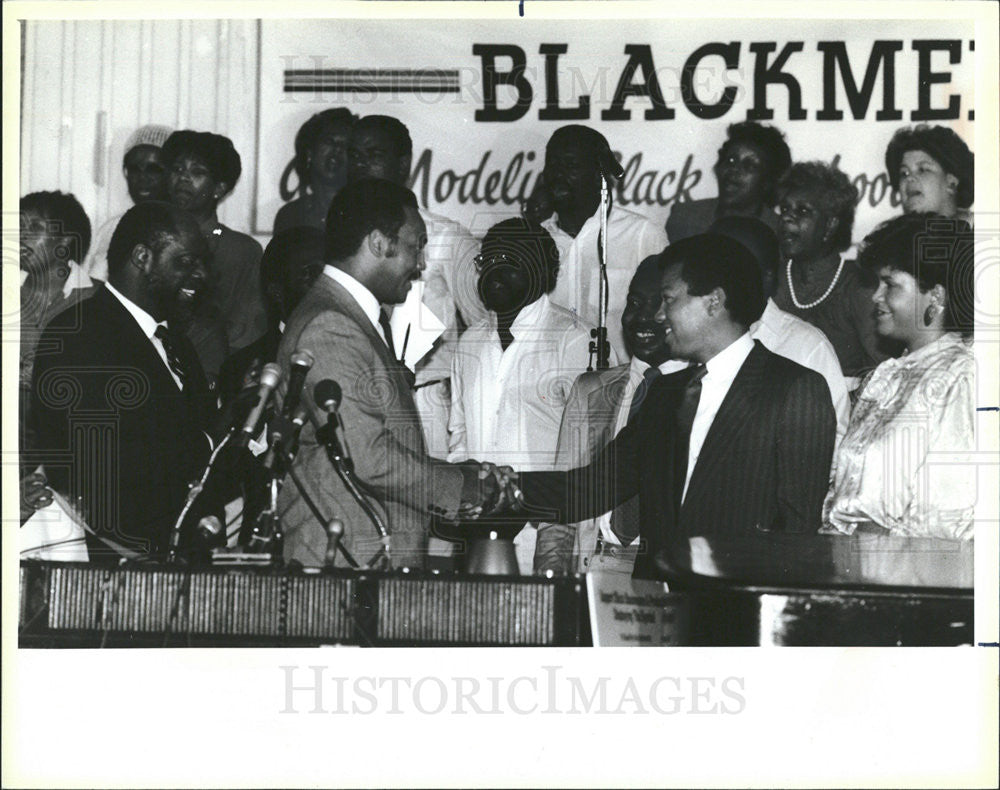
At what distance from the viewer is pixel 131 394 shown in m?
5.32

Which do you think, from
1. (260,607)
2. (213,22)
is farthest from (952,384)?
(213,22)

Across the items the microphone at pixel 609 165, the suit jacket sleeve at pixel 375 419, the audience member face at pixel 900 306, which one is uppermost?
the microphone at pixel 609 165

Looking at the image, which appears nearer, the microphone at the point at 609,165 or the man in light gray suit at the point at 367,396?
the man in light gray suit at the point at 367,396

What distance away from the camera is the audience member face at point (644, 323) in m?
5.39

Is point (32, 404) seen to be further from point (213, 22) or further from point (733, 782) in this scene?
point (733, 782)

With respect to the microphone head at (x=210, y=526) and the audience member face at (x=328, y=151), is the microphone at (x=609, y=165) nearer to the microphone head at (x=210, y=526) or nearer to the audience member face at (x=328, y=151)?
the audience member face at (x=328, y=151)

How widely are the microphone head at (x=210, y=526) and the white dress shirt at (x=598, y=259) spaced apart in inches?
59.0

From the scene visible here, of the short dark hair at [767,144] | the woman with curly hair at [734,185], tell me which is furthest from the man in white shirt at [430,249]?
the short dark hair at [767,144]

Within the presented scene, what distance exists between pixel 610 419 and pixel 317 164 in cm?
146

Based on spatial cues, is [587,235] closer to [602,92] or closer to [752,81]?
[602,92]

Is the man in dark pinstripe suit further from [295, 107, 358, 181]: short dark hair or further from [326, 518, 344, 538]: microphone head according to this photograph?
[295, 107, 358, 181]: short dark hair

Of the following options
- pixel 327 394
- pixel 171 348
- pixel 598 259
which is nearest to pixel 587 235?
pixel 598 259

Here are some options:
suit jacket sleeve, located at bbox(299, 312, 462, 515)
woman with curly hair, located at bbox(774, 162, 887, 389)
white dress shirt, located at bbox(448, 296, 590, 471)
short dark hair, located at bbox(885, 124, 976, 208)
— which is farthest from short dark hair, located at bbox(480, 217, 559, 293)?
short dark hair, located at bbox(885, 124, 976, 208)

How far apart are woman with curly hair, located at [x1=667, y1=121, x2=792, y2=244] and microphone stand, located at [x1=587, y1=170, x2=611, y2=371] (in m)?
0.24
